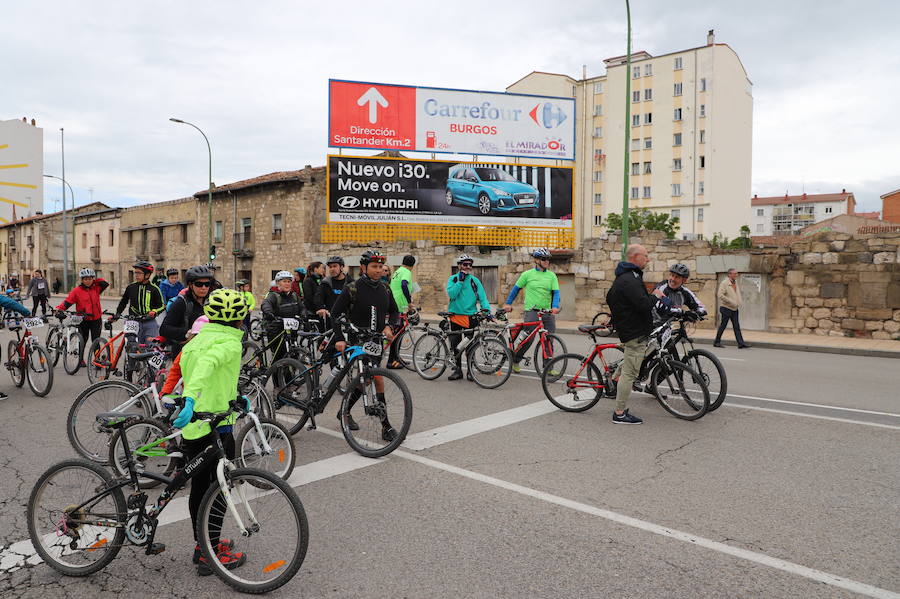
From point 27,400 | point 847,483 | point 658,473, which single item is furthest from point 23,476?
point 847,483

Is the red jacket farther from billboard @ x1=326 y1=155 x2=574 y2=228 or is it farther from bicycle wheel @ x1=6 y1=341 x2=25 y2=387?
billboard @ x1=326 y1=155 x2=574 y2=228

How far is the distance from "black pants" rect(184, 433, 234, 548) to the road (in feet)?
1.04

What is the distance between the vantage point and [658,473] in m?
4.86

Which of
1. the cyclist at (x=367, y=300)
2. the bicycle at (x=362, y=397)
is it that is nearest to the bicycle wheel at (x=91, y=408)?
the bicycle at (x=362, y=397)

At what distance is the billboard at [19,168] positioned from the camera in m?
4.84

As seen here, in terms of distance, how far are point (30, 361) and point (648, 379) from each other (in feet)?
26.0

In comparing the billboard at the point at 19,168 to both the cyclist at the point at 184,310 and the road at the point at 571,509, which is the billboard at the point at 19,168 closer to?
the cyclist at the point at 184,310

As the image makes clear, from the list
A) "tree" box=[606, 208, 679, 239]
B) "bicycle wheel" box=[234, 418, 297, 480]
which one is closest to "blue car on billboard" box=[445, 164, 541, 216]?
"bicycle wheel" box=[234, 418, 297, 480]

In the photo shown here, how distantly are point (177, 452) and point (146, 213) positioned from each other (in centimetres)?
5025

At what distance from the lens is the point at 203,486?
3312 millimetres

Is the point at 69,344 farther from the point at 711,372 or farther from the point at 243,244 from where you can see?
the point at 243,244

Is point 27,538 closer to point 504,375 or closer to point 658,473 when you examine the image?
point 658,473

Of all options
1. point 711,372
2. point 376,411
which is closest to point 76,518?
point 376,411

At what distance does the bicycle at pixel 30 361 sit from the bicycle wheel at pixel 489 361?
556cm
